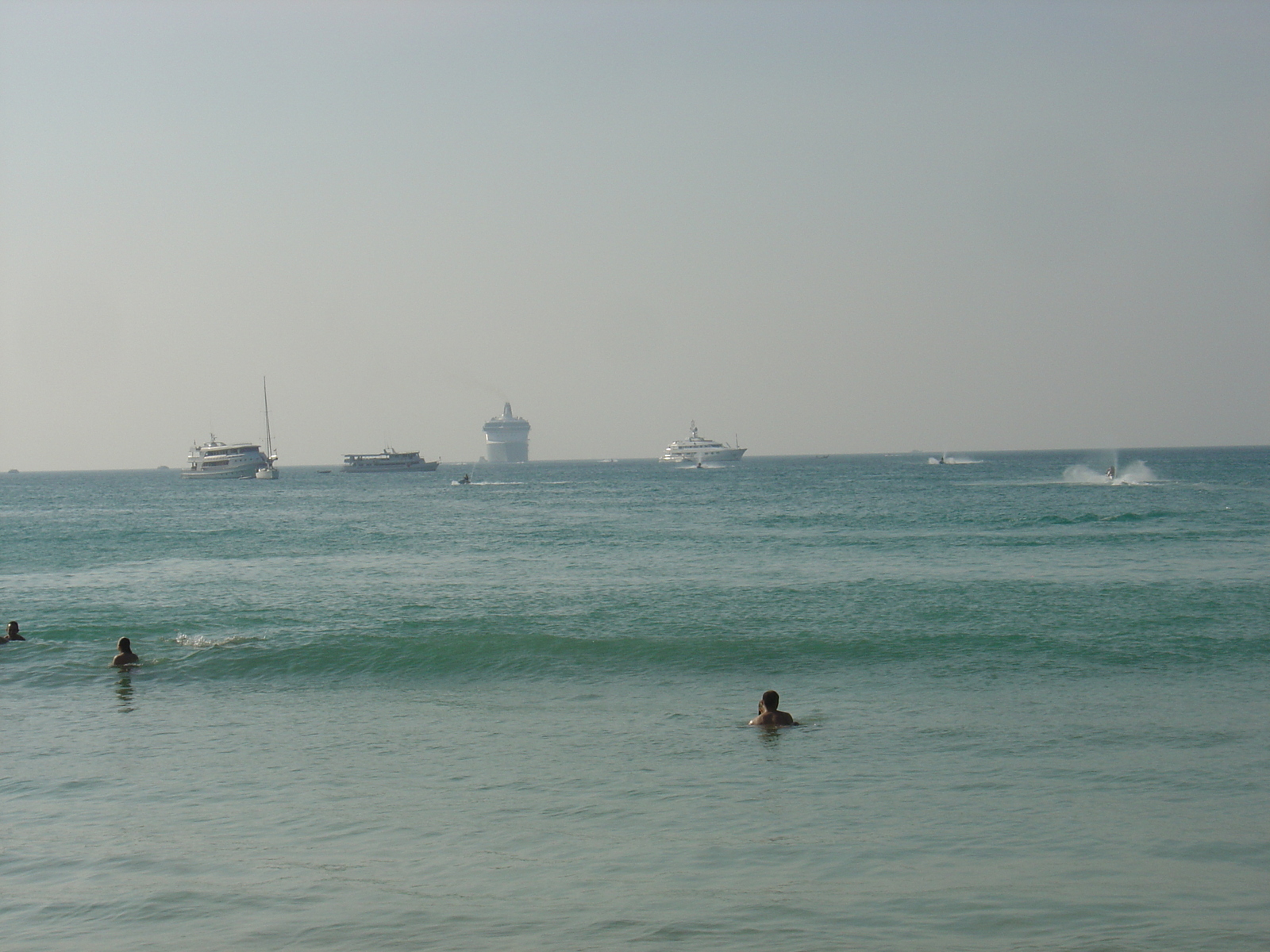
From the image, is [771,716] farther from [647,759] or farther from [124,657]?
[124,657]

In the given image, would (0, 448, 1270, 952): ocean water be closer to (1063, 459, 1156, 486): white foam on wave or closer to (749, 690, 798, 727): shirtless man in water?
(749, 690, 798, 727): shirtless man in water

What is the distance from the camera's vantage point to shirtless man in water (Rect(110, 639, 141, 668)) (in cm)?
2278

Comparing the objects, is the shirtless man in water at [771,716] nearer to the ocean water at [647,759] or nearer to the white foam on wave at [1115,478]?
the ocean water at [647,759]

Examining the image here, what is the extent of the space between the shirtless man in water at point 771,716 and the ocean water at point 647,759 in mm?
492

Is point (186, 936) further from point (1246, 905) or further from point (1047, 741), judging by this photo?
point (1047, 741)

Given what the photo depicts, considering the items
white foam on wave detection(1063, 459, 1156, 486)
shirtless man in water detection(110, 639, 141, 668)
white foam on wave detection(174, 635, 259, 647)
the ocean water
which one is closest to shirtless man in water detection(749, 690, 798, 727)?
the ocean water

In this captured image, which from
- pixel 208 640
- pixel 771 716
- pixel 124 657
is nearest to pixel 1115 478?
pixel 208 640

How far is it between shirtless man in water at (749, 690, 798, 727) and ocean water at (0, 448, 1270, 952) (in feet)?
1.61

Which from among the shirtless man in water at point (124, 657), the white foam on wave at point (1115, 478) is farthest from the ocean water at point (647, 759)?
the white foam on wave at point (1115, 478)

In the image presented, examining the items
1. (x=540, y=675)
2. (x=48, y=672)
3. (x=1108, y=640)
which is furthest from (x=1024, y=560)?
(x=48, y=672)

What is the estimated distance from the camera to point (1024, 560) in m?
39.1

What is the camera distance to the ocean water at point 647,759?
31.9 ft

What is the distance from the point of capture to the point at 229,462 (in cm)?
16162

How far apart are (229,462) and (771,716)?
159 meters
